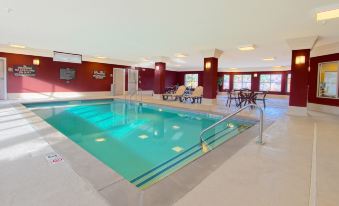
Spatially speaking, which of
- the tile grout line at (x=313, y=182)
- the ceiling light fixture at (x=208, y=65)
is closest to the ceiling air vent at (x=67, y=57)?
the ceiling light fixture at (x=208, y=65)

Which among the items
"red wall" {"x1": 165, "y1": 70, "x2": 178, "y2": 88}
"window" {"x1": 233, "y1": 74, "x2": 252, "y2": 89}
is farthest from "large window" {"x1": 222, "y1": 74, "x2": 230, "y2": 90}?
"red wall" {"x1": 165, "y1": 70, "x2": 178, "y2": 88}

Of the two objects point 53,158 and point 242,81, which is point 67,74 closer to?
point 53,158

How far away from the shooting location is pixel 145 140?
164 inches

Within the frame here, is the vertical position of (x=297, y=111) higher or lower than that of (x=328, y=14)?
lower

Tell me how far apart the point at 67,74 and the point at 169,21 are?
8.47m

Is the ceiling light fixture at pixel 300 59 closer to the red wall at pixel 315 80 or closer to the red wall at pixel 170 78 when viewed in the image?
the red wall at pixel 315 80

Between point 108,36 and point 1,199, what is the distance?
5.72 metres

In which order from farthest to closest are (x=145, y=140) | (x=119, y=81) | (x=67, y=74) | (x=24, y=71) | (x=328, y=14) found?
(x=119, y=81)
(x=67, y=74)
(x=24, y=71)
(x=145, y=140)
(x=328, y=14)

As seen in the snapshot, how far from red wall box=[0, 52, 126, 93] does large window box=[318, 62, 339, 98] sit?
11.2 meters

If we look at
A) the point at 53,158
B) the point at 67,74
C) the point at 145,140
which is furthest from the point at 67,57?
the point at 53,158

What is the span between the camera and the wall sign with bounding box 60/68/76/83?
10.7 meters

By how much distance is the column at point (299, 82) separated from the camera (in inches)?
243

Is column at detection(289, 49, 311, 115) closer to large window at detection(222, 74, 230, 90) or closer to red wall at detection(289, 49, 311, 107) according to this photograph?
red wall at detection(289, 49, 311, 107)

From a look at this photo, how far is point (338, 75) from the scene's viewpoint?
22.3ft
